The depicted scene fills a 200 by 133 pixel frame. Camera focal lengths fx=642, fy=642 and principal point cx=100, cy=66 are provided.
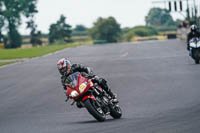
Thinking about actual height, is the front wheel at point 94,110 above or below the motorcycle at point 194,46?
above

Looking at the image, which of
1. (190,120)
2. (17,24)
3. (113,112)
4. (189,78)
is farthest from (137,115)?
(17,24)

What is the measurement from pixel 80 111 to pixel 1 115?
1845mm

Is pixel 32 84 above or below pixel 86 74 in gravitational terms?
below

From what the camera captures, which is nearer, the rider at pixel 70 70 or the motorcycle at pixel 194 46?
the rider at pixel 70 70

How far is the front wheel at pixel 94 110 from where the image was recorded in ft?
37.7

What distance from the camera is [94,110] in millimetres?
11523

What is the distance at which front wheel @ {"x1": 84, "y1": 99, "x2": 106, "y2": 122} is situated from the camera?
11484 millimetres

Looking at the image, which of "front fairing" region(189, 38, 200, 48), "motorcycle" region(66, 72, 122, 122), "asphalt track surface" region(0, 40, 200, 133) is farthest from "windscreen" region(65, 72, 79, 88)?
"front fairing" region(189, 38, 200, 48)

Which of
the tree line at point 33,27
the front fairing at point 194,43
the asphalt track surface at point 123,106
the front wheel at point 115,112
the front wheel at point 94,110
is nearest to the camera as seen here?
the asphalt track surface at point 123,106

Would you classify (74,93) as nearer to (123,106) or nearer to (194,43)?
(123,106)

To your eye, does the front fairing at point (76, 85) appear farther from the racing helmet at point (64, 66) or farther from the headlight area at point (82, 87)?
the racing helmet at point (64, 66)

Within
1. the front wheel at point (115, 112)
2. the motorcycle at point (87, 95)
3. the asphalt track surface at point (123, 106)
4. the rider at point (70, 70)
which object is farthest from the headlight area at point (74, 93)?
the front wheel at point (115, 112)

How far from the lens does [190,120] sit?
406 inches

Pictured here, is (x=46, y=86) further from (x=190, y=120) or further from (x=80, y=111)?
(x=190, y=120)
